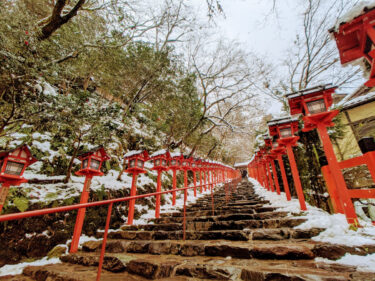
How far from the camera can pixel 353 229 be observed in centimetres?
269

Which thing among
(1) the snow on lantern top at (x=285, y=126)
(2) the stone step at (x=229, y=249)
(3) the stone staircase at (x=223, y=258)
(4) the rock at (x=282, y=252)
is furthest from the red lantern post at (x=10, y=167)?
(1) the snow on lantern top at (x=285, y=126)

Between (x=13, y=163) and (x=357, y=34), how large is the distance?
22.8 feet

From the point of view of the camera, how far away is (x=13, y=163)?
11.5ft

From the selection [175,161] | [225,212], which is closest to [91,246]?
[225,212]

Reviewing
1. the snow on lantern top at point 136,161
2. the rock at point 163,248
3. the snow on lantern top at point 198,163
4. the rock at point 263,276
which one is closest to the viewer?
the rock at point 263,276

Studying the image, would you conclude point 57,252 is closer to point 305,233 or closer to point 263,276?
point 263,276

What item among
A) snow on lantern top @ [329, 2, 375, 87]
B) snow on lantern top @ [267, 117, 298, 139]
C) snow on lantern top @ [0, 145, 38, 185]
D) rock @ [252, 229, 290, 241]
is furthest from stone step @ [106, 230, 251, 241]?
snow on lantern top @ [329, 2, 375, 87]

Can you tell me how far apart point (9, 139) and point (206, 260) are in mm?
7542

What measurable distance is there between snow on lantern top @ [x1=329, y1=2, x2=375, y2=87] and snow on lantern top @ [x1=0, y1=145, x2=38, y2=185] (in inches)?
259

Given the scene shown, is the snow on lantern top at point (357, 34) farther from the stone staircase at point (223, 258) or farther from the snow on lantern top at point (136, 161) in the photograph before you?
the snow on lantern top at point (136, 161)

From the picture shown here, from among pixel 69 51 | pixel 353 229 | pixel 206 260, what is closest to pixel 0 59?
pixel 69 51

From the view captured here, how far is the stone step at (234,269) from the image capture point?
1.73 metres

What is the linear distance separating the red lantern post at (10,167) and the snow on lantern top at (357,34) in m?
6.57

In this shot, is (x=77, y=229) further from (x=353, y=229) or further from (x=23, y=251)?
(x=353, y=229)
